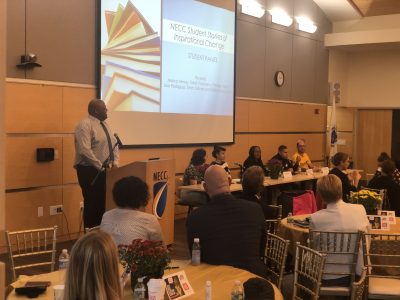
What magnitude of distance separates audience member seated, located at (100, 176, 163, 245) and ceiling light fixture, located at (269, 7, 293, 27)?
8320mm

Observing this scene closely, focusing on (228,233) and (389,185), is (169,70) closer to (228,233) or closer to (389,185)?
(389,185)

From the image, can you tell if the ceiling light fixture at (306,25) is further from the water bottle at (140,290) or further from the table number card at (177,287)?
the water bottle at (140,290)

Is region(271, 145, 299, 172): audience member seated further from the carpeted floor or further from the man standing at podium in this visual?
the man standing at podium

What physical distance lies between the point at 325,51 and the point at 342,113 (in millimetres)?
1709

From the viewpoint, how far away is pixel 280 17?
11.2 meters

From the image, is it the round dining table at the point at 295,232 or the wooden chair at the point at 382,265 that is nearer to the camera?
the wooden chair at the point at 382,265

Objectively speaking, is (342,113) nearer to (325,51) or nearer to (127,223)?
(325,51)

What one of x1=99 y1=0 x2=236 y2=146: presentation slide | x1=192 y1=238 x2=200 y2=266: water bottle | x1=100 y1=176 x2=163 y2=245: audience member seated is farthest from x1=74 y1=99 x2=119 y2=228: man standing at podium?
x1=192 y1=238 x2=200 y2=266: water bottle

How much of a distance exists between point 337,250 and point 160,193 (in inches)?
97.4

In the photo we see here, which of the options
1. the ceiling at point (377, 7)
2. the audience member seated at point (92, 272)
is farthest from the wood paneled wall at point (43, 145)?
the ceiling at point (377, 7)

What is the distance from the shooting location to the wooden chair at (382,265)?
12.8 ft

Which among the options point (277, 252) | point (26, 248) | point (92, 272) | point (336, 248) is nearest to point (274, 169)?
point (26, 248)

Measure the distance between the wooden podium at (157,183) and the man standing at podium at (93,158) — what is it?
0.12 meters

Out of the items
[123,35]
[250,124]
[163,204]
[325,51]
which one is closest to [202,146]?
[250,124]
